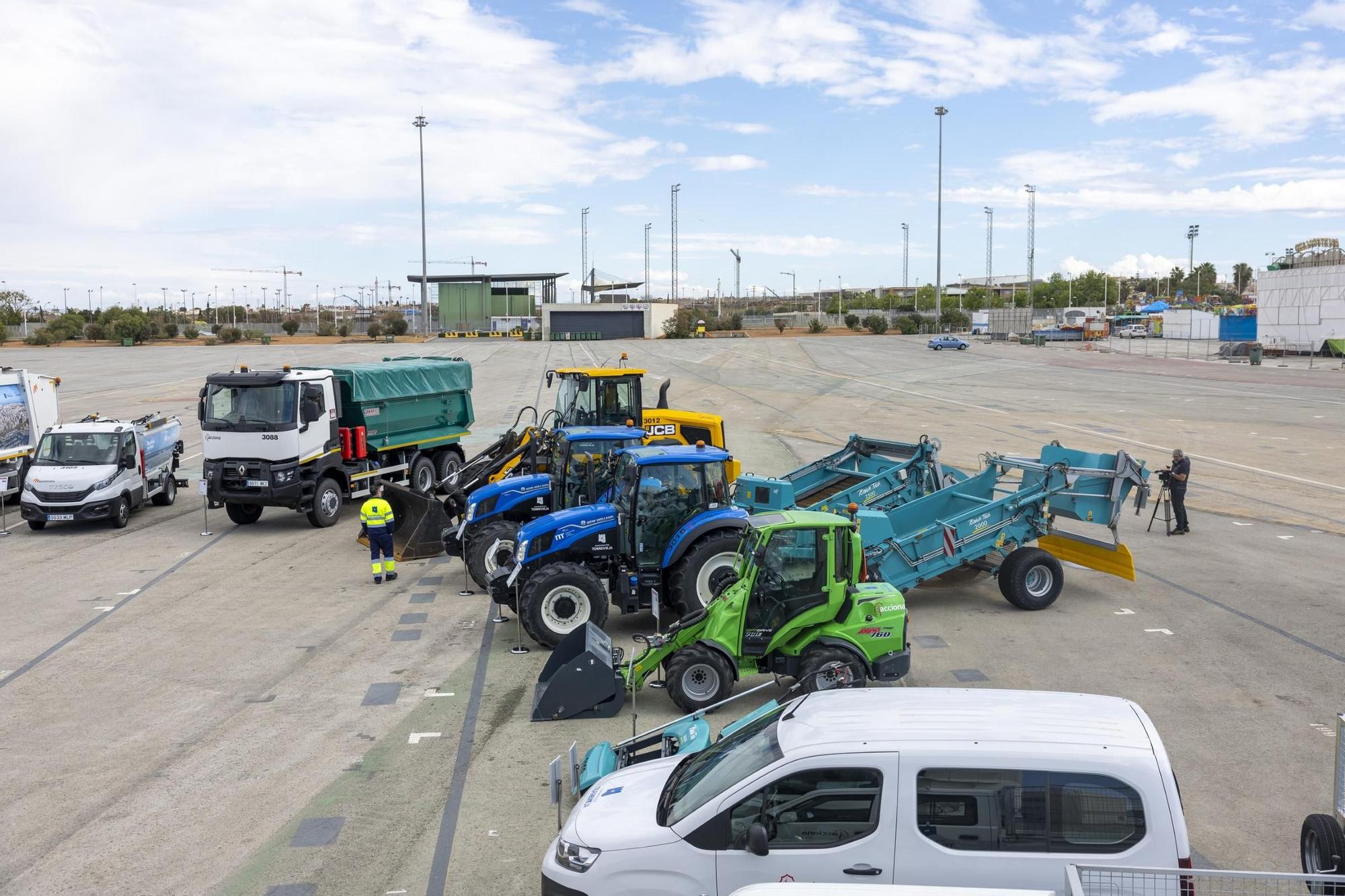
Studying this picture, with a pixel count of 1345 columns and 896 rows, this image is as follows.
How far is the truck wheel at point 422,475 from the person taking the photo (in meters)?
22.2

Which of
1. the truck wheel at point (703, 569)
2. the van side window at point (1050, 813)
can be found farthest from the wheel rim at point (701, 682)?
the van side window at point (1050, 813)

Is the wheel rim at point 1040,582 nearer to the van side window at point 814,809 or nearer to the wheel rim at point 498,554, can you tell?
the wheel rim at point 498,554

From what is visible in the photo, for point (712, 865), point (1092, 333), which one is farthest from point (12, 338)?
point (712, 865)

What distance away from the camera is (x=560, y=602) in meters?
11.9

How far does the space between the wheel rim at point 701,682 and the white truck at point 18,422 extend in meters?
16.4

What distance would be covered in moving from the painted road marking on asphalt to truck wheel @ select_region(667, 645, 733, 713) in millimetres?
18234

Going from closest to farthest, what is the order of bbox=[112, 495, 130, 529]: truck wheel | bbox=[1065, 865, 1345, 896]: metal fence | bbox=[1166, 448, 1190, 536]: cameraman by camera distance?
bbox=[1065, 865, 1345, 896]: metal fence, bbox=[1166, 448, 1190, 536]: cameraman, bbox=[112, 495, 130, 529]: truck wheel

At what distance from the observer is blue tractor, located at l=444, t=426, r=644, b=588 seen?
14.0 metres

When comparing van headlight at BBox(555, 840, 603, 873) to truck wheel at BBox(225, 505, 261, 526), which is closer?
van headlight at BBox(555, 840, 603, 873)

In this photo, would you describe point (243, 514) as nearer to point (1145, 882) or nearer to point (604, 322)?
point (1145, 882)

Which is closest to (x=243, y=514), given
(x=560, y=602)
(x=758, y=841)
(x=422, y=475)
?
(x=422, y=475)

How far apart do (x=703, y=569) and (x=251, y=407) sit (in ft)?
34.7

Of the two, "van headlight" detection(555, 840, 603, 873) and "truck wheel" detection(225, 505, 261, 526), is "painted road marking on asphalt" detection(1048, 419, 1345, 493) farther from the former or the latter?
"van headlight" detection(555, 840, 603, 873)

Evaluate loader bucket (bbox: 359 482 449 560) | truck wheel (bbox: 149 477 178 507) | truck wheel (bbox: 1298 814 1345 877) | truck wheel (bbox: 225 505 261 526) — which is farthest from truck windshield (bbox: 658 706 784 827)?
truck wheel (bbox: 149 477 178 507)
